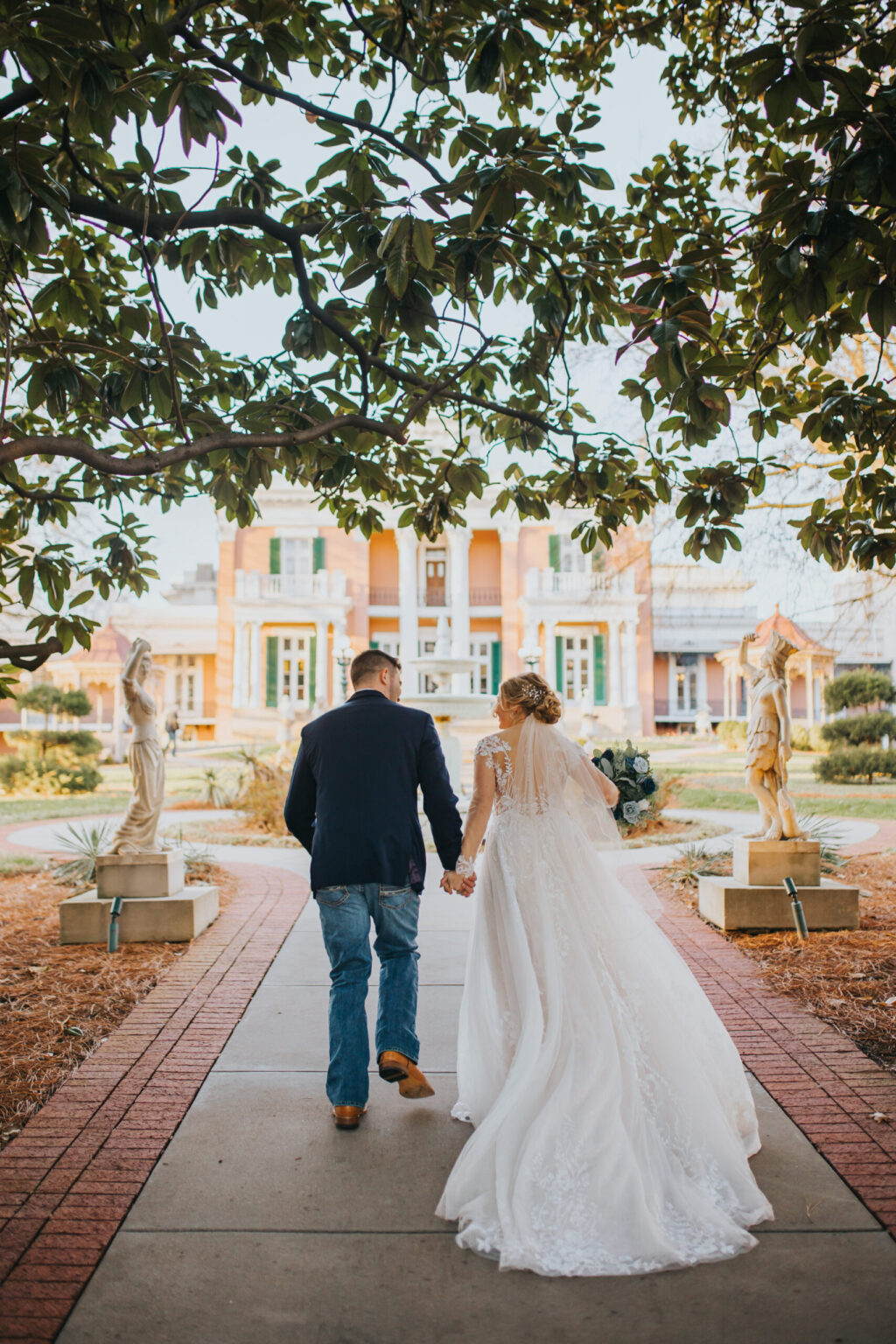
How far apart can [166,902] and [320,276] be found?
4286mm

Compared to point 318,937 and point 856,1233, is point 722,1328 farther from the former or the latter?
point 318,937

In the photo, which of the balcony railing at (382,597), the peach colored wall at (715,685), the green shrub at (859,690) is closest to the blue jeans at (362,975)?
the green shrub at (859,690)

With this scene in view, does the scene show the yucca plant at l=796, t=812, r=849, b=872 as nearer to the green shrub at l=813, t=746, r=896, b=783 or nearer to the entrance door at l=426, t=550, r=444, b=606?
the green shrub at l=813, t=746, r=896, b=783

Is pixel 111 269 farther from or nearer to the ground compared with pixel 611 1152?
farther from the ground

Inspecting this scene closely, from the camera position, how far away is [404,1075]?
12.0ft

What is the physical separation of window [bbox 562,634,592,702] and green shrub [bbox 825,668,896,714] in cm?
1053

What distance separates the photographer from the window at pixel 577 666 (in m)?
34.0

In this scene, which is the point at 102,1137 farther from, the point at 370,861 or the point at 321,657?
the point at 321,657

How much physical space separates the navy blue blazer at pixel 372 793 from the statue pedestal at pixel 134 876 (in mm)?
2961

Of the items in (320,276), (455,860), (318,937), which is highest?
(320,276)

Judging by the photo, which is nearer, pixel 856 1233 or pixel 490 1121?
pixel 856 1233

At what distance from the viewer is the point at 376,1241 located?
268 cm

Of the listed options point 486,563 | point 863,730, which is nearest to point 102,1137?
point 863,730

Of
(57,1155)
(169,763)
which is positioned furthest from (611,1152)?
(169,763)
